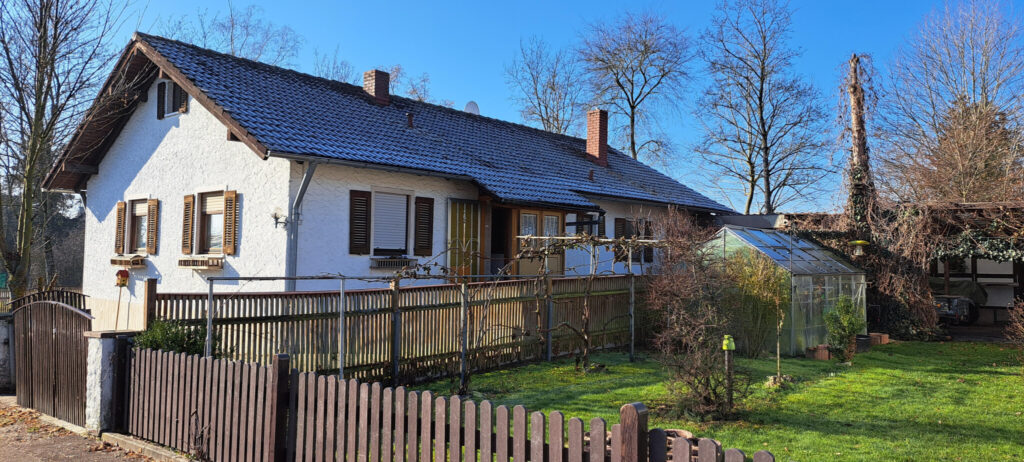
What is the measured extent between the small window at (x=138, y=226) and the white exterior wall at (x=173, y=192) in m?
0.28

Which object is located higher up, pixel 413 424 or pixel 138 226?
pixel 138 226

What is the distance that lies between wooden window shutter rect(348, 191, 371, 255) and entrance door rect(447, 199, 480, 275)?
219 cm

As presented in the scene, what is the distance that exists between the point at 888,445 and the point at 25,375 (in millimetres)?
9913

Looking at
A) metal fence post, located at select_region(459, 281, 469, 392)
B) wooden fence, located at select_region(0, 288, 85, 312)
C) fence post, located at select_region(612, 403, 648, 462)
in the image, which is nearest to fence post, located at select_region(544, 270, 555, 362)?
metal fence post, located at select_region(459, 281, 469, 392)

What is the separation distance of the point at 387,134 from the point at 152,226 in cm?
569

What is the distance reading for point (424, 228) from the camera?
14.7 m

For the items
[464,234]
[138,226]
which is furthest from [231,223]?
[464,234]

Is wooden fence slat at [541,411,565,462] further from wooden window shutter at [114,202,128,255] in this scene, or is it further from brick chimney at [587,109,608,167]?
brick chimney at [587,109,608,167]

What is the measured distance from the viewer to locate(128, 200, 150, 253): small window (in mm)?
16078

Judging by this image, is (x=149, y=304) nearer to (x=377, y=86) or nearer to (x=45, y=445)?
(x=45, y=445)

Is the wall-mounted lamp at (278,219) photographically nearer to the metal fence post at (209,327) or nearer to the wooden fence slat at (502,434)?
the metal fence post at (209,327)

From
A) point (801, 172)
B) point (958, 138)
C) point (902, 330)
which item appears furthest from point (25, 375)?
point (801, 172)

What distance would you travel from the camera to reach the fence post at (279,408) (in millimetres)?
5293

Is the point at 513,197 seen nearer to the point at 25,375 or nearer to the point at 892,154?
the point at 25,375
